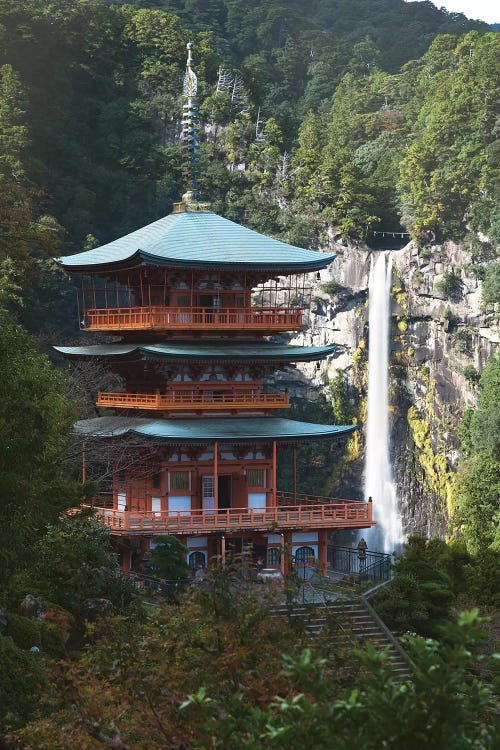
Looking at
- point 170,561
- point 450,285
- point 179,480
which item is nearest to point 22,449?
point 170,561

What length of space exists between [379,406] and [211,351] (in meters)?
33.8

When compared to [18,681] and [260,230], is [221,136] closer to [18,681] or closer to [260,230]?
[260,230]

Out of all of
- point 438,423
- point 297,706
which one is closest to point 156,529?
point 297,706

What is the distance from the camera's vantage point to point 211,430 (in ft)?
124

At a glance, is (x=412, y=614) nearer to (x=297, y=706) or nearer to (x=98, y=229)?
(x=297, y=706)

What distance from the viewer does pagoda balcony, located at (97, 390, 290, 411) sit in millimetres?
38312

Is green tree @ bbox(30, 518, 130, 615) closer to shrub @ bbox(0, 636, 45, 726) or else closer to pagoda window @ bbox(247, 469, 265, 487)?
shrub @ bbox(0, 636, 45, 726)

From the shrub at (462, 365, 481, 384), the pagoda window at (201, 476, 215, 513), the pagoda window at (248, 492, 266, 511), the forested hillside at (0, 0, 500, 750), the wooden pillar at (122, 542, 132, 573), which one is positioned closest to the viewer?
the forested hillside at (0, 0, 500, 750)

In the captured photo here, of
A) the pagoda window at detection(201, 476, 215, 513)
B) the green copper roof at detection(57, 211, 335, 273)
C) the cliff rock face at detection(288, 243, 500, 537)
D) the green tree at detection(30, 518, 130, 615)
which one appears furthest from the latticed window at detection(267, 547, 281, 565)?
the cliff rock face at detection(288, 243, 500, 537)

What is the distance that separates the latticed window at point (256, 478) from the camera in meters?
39.2

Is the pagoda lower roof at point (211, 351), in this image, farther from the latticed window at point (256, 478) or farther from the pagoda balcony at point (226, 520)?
the pagoda balcony at point (226, 520)

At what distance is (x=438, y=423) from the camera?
2712 inches

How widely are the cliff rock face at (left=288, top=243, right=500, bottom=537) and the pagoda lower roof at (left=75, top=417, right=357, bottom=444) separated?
27571 mm

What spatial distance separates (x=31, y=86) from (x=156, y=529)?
1676 inches
